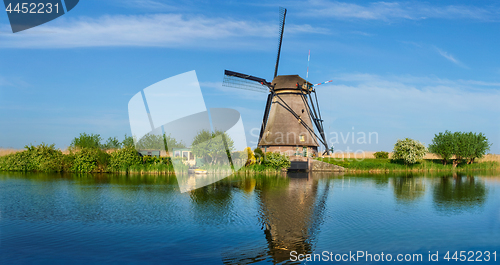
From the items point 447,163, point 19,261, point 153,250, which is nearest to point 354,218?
point 153,250

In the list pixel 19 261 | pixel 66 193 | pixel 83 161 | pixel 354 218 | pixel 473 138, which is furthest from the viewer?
A: pixel 473 138

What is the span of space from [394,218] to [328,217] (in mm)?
2864

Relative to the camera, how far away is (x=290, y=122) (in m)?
41.2

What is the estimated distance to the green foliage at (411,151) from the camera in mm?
44312

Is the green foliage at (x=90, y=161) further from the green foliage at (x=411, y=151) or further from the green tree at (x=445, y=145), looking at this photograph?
the green tree at (x=445, y=145)

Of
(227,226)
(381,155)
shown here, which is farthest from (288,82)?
(227,226)

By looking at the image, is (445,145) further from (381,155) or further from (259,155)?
(259,155)

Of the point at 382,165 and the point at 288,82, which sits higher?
the point at 288,82

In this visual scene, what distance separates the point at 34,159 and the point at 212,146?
21.4 m

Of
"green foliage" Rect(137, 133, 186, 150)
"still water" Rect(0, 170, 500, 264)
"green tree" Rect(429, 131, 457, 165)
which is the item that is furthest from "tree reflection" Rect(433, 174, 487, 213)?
"green foliage" Rect(137, 133, 186, 150)

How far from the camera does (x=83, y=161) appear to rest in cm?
3750

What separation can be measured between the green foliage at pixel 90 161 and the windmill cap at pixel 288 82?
2143cm

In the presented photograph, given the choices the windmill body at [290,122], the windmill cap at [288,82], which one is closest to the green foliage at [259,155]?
the windmill body at [290,122]

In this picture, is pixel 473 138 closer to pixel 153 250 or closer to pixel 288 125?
pixel 288 125
